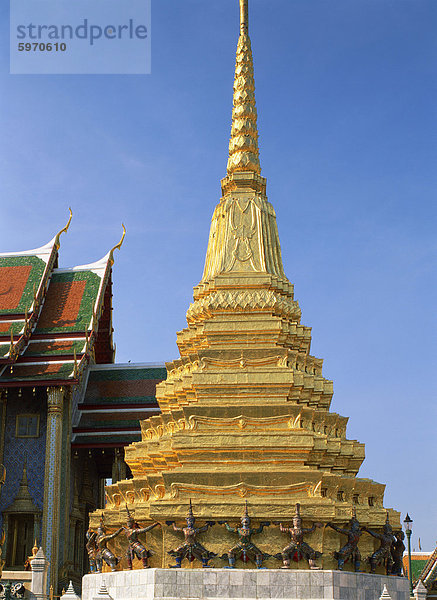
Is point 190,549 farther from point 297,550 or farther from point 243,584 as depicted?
point 297,550

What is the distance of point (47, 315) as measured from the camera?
27.0 meters

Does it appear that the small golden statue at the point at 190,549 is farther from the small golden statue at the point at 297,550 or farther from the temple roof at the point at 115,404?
the temple roof at the point at 115,404

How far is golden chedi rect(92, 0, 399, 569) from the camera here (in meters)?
16.0

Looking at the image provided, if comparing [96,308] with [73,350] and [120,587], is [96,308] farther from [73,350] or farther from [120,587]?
[120,587]

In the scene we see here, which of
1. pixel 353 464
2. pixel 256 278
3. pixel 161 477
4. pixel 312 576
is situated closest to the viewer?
pixel 312 576

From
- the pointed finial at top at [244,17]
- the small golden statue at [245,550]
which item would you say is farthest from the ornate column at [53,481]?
the pointed finial at top at [244,17]

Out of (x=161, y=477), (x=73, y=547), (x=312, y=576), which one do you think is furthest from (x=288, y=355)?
(x=73, y=547)

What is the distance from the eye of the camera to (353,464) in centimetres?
1856

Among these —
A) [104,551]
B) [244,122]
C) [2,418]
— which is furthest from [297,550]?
[2,418]

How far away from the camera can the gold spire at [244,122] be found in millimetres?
21969

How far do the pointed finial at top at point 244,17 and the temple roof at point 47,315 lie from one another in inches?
356

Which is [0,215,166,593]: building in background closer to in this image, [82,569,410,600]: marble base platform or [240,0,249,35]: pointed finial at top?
[82,569,410,600]: marble base platform

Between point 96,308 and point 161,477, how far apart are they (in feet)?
35.7

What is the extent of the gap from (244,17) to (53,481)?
14.2 m
